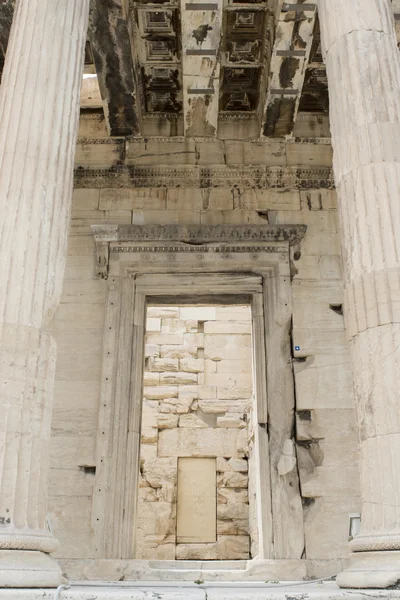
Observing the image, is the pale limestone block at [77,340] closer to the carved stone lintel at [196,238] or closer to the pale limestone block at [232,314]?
the carved stone lintel at [196,238]

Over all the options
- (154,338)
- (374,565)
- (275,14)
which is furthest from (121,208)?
(374,565)

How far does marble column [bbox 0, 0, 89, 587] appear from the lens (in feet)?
14.5

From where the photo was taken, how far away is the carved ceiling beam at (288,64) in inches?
331

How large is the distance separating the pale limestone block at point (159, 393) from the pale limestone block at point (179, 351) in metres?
0.78

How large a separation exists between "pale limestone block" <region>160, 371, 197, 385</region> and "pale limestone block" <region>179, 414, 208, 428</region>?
772 millimetres

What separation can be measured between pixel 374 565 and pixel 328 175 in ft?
23.2

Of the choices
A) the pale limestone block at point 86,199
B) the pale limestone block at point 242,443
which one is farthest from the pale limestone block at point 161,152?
the pale limestone block at point 242,443

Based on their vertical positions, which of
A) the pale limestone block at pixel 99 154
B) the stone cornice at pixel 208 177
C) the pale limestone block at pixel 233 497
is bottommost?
the pale limestone block at pixel 233 497

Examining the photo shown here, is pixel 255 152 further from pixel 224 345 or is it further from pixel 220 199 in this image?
pixel 224 345

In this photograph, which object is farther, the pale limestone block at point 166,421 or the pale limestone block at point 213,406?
the pale limestone block at point 213,406

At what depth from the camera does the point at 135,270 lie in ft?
31.2

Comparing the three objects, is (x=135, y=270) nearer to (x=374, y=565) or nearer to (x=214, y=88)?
(x=214, y=88)

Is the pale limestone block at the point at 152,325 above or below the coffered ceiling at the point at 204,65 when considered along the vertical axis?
below

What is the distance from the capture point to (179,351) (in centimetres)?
1435
